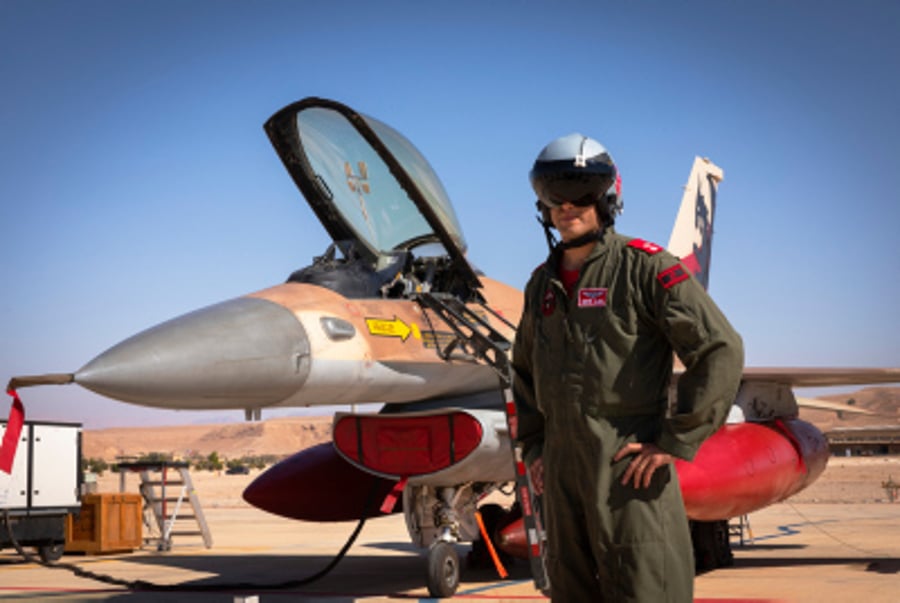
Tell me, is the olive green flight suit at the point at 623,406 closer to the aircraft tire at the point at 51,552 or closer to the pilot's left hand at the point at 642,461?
the pilot's left hand at the point at 642,461

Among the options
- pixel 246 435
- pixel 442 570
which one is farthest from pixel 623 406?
pixel 246 435

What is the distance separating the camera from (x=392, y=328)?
7719 millimetres

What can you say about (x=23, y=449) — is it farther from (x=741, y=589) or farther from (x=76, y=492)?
(x=741, y=589)

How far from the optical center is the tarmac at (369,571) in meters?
7.84

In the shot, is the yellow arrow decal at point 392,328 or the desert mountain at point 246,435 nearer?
the yellow arrow decal at point 392,328

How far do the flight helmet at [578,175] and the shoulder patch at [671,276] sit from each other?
0.30 m

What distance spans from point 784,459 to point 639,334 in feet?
23.9

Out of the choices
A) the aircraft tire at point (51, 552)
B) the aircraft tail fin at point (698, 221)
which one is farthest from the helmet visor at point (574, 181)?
the aircraft tire at point (51, 552)

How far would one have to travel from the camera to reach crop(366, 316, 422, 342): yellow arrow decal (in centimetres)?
757

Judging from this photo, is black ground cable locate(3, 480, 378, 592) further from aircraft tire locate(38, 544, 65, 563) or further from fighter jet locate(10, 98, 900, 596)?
aircraft tire locate(38, 544, 65, 563)

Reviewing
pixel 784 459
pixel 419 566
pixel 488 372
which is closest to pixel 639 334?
pixel 488 372

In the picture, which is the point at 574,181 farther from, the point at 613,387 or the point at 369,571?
the point at 369,571

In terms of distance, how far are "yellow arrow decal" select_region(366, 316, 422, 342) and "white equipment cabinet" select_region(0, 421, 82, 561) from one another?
644 cm

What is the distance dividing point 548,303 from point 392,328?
4.81 meters
